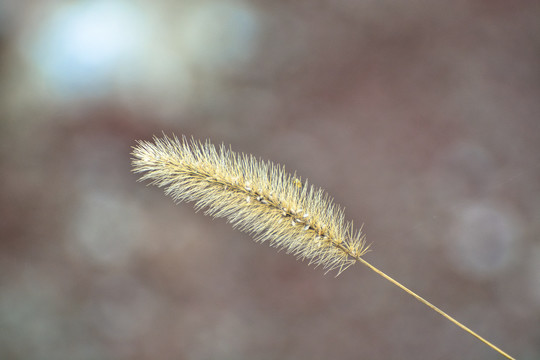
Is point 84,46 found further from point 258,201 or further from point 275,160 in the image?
point 258,201

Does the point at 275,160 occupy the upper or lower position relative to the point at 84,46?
upper

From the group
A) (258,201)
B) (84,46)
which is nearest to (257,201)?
(258,201)

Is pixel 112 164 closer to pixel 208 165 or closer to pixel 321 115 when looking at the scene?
pixel 321 115

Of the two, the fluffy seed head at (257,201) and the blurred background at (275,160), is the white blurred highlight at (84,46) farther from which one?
the fluffy seed head at (257,201)

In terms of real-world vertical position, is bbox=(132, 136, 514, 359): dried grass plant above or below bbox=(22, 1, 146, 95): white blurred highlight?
below

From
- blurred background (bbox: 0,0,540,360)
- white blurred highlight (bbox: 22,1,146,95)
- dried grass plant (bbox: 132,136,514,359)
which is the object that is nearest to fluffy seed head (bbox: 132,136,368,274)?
dried grass plant (bbox: 132,136,514,359)

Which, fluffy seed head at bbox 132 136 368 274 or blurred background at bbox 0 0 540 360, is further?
blurred background at bbox 0 0 540 360

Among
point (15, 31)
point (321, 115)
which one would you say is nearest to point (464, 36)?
point (321, 115)

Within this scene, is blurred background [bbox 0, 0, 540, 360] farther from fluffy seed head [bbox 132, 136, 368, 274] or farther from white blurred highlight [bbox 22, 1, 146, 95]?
fluffy seed head [bbox 132, 136, 368, 274]

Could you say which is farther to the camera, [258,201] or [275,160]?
[275,160]
